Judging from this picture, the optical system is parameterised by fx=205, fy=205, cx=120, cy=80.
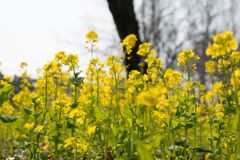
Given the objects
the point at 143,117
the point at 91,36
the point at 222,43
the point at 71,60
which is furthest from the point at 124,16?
the point at 222,43

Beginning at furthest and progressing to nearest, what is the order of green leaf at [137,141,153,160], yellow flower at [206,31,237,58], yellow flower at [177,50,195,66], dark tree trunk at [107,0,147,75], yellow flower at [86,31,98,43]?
dark tree trunk at [107,0,147,75]
yellow flower at [86,31,98,43]
yellow flower at [177,50,195,66]
yellow flower at [206,31,237,58]
green leaf at [137,141,153,160]

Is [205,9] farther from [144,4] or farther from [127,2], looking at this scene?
[127,2]

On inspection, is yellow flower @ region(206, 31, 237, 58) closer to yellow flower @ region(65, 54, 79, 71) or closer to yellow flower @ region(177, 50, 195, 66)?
yellow flower @ region(177, 50, 195, 66)

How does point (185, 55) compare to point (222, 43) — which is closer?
point (222, 43)

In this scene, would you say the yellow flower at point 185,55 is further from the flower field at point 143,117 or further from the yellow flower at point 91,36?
the yellow flower at point 91,36

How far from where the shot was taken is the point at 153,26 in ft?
43.6

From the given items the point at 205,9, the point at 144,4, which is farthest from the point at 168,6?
the point at 205,9

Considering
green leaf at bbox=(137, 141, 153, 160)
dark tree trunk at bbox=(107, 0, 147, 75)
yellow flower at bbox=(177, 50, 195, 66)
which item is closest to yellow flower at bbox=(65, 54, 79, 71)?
yellow flower at bbox=(177, 50, 195, 66)

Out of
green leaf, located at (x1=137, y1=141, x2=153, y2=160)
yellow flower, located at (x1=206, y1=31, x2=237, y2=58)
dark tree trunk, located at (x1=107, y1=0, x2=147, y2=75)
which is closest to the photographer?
green leaf, located at (x1=137, y1=141, x2=153, y2=160)

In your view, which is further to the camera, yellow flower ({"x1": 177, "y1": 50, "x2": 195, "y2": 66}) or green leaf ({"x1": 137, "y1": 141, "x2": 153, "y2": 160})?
yellow flower ({"x1": 177, "y1": 50, "x2": 195, "y2": 66})

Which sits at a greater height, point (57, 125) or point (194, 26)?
point (194, 26)

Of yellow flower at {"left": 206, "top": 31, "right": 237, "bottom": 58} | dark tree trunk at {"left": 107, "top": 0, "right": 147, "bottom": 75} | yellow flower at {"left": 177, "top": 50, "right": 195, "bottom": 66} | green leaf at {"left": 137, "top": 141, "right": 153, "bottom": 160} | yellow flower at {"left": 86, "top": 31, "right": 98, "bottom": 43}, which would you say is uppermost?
dark tree trunk at {"left": 107, "top": 0, "right": 147, "bottom": 75}

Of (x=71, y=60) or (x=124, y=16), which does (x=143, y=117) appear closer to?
(x=71, y=60)

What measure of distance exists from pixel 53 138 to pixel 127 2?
4804 mm
